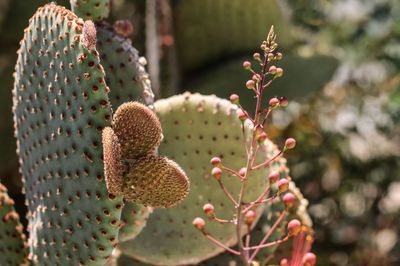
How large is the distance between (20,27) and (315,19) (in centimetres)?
127

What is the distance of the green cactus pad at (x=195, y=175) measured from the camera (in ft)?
5.84

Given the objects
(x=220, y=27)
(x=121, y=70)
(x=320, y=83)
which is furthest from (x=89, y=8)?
(x=320, y=83)

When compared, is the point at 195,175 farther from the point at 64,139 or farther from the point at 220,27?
the point at 220,27

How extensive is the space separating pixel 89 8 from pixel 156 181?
444 millimetres

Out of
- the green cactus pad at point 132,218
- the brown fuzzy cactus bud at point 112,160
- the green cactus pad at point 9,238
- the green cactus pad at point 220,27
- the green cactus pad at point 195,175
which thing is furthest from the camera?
the green cactus pad at point 220,27

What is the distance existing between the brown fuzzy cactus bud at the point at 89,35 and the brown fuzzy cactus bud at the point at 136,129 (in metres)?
0.11

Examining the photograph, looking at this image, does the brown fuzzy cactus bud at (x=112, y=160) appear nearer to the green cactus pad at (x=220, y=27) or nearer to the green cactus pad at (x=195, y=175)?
the green cactus pad at (x=195, y=175)

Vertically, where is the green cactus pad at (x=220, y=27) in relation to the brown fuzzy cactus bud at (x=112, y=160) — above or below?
below

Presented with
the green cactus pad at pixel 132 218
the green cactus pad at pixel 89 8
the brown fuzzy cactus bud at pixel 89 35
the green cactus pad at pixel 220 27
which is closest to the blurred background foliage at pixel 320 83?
the green cactus pad at pixel 220 27

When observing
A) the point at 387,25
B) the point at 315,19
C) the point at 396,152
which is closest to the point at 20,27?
the point at 315,19

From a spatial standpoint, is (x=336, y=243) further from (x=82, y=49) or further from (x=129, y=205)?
(x=82, y=49)

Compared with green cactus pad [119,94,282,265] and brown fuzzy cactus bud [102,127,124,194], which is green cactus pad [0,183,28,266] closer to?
green cactus pad [119,94,282,265]

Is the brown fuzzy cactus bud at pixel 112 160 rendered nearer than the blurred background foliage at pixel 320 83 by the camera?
Yes

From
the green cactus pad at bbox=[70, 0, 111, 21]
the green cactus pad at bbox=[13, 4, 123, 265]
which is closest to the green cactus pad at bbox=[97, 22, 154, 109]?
the green cactus pad at bbox=[70, 0, 111, 21]
